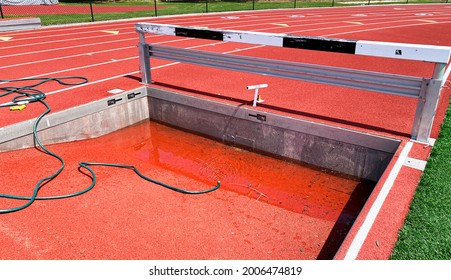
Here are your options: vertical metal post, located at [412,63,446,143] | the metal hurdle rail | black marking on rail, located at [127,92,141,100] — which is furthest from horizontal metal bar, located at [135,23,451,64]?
black marking on rail, located at [127,92,141,100]

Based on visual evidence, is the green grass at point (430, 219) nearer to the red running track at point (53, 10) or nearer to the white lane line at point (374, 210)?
the white lane line at point (374, 210)

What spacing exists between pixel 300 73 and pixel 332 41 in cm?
90

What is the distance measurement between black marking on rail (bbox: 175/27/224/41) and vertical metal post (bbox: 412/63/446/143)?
3029 millimetres

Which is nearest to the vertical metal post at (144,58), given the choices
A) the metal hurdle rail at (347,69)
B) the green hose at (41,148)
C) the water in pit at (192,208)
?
the metal hurdle rail at (347,69)

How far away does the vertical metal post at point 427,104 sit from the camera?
4488 mm

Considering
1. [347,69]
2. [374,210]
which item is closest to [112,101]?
[347,69]

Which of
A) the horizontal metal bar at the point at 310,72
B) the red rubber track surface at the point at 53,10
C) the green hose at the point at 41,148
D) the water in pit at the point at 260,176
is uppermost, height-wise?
the horizontal metal bar at the point at 310,72

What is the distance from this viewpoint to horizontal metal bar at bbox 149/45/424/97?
4.86 metres

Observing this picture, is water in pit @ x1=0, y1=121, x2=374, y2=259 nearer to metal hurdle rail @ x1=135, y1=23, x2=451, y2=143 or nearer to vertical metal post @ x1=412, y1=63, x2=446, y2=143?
vertical metal post @ x1=412, y1=63, x2=446, y2=143

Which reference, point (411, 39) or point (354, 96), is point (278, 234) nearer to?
point (354, 96)

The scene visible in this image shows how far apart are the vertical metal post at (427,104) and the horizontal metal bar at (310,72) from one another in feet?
0.37

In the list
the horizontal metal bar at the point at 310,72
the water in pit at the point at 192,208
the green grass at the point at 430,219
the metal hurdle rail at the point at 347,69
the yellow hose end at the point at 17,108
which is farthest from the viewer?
the yellow hose end at the point at 17,108

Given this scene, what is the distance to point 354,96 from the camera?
Result: 7.04m

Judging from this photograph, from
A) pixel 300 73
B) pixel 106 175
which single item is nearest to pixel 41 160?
pixel 106 175
